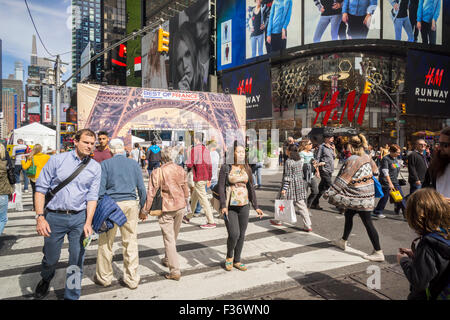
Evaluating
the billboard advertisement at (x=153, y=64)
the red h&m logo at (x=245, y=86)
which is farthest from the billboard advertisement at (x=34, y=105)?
the red h&m logo at (x=245, y=86)

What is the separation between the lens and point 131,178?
3.82 m

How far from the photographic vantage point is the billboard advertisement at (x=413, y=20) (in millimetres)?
33125

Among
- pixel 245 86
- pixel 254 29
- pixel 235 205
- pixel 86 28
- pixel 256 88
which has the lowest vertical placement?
pixel 235 205

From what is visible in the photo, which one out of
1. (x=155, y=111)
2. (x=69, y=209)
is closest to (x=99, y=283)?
(x=69, y=209)

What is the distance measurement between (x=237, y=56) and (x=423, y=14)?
22632 millimetres

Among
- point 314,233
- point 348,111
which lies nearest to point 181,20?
point 348,111

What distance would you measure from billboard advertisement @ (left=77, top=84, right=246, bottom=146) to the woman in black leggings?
35.4ft

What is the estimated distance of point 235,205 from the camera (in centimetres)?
422

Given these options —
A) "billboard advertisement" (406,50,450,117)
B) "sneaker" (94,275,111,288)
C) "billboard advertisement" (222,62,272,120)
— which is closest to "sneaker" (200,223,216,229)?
"sneaker" (94,275,111,288)

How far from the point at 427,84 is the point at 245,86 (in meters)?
21.4

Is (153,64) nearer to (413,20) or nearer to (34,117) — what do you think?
(413,20)

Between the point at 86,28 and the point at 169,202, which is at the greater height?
the point at 86,28

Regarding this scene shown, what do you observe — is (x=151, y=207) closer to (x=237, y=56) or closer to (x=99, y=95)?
(x=99, y=95)

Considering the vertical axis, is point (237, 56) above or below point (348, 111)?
above
